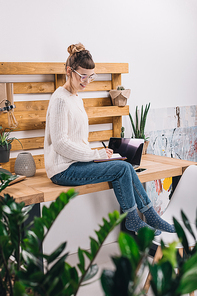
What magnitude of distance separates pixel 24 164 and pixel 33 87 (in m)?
0.61

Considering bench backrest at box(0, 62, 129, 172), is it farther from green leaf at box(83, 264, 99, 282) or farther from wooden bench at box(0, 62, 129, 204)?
green leaf at box(83, 264, 99, 282)

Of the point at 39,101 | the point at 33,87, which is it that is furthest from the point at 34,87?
the point at 39,101

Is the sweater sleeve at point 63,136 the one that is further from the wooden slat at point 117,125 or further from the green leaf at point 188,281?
the green leaf at point 188,281

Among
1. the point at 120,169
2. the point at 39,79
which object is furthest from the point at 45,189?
the point at 39,79

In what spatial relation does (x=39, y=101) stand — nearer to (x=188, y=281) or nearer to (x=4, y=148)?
(x=4, y=148)

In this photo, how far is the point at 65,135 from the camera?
2.23 metres

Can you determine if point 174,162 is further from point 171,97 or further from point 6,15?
point 6,15

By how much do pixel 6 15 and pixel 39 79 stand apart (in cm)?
51

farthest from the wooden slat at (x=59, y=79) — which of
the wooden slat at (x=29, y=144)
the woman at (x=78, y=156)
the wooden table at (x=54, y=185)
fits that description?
the wooden table at (x=54, y=185)

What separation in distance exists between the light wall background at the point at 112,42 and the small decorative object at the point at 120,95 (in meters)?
0.25

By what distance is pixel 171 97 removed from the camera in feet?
11.6

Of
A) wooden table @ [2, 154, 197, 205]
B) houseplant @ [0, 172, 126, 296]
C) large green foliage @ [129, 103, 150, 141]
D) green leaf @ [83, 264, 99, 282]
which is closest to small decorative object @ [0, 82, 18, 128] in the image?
wooden table @ [2, 154, 197, 205]

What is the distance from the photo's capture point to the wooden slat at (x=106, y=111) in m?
2.78

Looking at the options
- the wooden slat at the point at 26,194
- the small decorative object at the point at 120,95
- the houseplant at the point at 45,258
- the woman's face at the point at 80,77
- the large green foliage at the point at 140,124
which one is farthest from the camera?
the large green foliage at the point at 140,124
